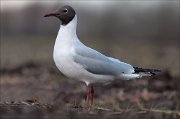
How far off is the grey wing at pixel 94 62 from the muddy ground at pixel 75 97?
37 centimetres

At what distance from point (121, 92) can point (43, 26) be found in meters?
24.4

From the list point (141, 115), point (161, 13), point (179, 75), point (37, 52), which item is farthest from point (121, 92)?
point (161, 13)

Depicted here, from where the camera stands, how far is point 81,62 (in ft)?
21.4

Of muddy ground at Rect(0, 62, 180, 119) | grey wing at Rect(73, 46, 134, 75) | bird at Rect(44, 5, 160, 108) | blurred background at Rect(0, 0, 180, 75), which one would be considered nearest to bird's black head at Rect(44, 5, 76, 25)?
bird at Rect(44, 5, 160, 108)

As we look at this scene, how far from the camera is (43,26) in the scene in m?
34.2

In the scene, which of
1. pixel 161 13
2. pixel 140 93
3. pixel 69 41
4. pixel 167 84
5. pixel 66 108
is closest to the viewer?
pixel 66 108

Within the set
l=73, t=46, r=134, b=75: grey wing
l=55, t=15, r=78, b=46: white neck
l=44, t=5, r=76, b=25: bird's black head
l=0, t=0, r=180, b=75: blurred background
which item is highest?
l=44, t=5, r=76, b=25: bird's black head

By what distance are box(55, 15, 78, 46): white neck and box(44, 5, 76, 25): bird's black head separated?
0.04 m

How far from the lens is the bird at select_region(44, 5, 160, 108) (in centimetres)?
647

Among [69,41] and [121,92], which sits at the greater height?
[69,41]

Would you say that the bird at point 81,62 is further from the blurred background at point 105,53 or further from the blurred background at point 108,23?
the blurred background at point 108,23

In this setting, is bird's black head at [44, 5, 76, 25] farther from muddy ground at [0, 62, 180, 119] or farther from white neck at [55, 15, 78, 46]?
muddy ground at [0, 62, 180, 119]

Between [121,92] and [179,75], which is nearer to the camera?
[121,92]

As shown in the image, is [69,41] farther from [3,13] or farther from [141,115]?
[3,13]
